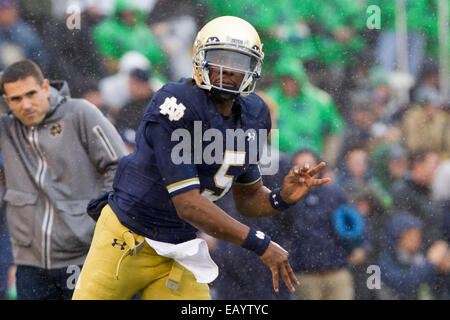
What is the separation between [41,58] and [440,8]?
2.60 metres

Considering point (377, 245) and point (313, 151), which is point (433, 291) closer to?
point (377, 245)

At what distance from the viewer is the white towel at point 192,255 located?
3.04 metres

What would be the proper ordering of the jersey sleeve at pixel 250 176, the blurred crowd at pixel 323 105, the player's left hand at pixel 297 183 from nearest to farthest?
the player's left hand at pixel 297 183, the jersey sleeve at pixel 250 176, the blurred crowd at pixel 323 105

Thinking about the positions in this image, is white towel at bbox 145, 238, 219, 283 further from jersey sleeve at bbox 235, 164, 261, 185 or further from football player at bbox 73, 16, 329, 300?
jersey sleeve at bbox 235, 164, 261, 185

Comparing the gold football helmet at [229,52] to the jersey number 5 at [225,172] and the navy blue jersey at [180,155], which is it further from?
the jersey number 5 at [225,172]

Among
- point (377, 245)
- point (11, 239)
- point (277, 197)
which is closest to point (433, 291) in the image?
point (377, 245)

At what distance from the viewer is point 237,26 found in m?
3.02

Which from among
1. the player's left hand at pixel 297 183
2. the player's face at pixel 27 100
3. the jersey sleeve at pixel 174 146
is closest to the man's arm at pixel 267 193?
the player's left hand at pixel 297 183

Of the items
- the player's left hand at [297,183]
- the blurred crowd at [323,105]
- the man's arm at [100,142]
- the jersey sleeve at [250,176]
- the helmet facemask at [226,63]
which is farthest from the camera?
the blurred crowd at [323,105]

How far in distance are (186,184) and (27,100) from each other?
179 centimetres

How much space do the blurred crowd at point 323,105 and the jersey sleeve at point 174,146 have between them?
1846 mm

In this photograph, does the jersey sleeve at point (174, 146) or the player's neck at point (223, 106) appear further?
the player's neck at point (223, 106)

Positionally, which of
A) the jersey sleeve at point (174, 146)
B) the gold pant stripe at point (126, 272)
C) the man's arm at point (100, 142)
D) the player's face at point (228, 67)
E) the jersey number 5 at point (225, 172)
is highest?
the player's face at point (228, 67)

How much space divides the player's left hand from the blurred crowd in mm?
1422
